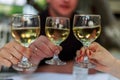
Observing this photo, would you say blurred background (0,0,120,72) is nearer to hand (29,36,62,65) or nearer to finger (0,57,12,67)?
hand (29,36,62,65)

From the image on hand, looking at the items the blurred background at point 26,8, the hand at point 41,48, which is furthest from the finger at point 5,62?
the blurred background at point 26,8

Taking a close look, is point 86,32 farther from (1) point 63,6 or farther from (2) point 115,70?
(1) point 63,6

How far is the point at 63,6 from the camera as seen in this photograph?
1.70m

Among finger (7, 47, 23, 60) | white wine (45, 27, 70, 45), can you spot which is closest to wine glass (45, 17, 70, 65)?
white wine (45, 27, 70, 45)

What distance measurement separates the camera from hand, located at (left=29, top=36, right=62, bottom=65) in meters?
0.96

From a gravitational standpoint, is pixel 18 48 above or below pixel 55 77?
above

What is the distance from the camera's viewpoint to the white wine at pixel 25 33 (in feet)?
2.68

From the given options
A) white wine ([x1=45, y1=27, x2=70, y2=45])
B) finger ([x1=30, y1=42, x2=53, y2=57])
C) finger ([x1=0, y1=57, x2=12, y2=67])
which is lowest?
finger ([x1=0, y1=57, x2=12, y2=67])

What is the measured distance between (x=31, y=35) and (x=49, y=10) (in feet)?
3.39

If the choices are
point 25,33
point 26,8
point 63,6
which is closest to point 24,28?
point 25,33

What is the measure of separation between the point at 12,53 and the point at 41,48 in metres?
0.12

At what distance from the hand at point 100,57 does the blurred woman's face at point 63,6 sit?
0.76 m

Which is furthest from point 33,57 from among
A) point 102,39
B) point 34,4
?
point 34,4

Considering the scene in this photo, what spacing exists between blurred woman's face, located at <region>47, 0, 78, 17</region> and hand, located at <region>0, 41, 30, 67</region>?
80cm
